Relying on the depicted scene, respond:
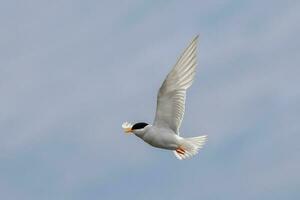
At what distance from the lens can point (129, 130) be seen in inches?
1658

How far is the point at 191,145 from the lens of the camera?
42.2 meters

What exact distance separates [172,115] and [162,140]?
48.4 inches

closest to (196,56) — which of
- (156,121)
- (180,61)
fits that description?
(180,61)

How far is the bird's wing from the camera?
1623 inches

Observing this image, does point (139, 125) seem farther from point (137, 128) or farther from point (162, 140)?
point (162, 140)

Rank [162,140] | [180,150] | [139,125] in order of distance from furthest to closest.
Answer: [180,150], [139,125], [162,140]

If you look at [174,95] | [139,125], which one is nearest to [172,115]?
[174,95]

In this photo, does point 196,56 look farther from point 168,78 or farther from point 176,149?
point 176,149

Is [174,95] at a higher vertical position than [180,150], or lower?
higher

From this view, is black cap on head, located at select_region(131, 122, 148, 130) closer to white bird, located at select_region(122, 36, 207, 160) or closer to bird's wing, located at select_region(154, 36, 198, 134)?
white bird, located at select_region(122, 36, 207, 160)

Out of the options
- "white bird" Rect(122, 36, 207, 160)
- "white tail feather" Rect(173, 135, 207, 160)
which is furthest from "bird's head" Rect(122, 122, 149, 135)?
"white tail feather" Rect(173, 135, 207, 160)

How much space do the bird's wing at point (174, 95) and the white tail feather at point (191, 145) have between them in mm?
632

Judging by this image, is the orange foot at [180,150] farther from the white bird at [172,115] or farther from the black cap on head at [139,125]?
the black cap on head at [139,125]

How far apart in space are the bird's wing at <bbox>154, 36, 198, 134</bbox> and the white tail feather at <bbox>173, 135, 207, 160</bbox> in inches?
24.9
